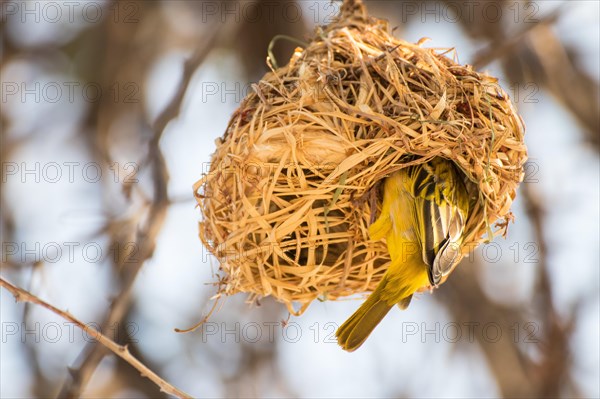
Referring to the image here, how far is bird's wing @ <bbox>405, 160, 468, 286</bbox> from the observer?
2098 mm

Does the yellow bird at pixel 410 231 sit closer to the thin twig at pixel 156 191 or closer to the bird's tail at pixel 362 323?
the bird's tail at pixel 362 323

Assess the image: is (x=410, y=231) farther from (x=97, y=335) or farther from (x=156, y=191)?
(x=97, y=335)

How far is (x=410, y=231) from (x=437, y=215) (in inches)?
3.3

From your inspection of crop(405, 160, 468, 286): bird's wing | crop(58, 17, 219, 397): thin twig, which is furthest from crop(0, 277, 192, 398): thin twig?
crop(405, 160, 468, 286): bird's wing

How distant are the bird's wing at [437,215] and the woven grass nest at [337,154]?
2.4 inches

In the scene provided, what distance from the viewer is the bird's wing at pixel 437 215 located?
2.10 meters

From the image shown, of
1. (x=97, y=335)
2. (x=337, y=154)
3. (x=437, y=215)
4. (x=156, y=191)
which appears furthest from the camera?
(x=156, y=191)

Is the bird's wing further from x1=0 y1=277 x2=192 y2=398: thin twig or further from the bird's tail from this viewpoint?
x1=0 y1=277 x2=192 y2=398: thin twig

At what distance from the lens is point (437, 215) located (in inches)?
84.7

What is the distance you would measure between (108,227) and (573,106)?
2.57m

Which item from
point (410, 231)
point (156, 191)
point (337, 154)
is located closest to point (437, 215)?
point (410, 231)

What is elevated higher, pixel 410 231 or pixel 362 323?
pixel 410 231

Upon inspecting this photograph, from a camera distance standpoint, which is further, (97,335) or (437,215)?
(437,215)

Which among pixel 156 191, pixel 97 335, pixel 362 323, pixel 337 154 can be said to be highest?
pixel 337 154
